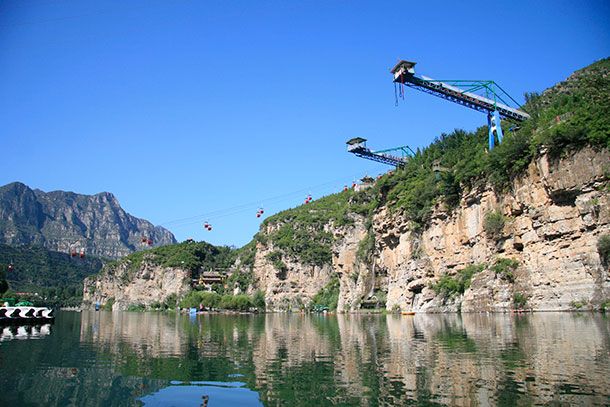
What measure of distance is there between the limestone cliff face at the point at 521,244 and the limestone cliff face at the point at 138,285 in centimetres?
9311

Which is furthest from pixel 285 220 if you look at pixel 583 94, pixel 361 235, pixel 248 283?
pixel 583 94

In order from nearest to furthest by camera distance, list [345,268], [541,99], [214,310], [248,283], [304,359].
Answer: [304,359] → [541,99] → [345,268] → [214,310] → [248,283]

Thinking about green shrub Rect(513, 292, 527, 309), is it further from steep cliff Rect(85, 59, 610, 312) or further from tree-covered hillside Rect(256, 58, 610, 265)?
tree-covered hillside Rect(256, 58, 610, 265)

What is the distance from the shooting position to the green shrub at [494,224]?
53.8 m

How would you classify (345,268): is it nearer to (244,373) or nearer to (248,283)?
(248,283)

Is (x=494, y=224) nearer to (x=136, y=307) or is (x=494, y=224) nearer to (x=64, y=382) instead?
(x=64, y=382)

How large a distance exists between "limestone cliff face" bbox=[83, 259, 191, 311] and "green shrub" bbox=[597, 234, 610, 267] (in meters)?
129

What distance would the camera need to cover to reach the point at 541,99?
252ft

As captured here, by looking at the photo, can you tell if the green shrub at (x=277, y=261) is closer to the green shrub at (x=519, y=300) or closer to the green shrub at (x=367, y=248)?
the green shrub at (x=367, y=248)

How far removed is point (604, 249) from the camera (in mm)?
40281

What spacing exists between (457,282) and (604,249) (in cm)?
1877

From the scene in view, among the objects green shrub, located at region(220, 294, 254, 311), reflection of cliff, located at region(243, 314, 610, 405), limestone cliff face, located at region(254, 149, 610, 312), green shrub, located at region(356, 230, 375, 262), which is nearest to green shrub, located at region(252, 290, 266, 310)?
green shrub, located at region(220, 294, 254, 311)

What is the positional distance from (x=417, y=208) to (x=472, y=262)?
44.4ft

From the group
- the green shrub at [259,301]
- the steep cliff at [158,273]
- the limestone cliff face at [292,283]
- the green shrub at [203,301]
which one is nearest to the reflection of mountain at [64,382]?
the limestone cliff face at [292,283]
